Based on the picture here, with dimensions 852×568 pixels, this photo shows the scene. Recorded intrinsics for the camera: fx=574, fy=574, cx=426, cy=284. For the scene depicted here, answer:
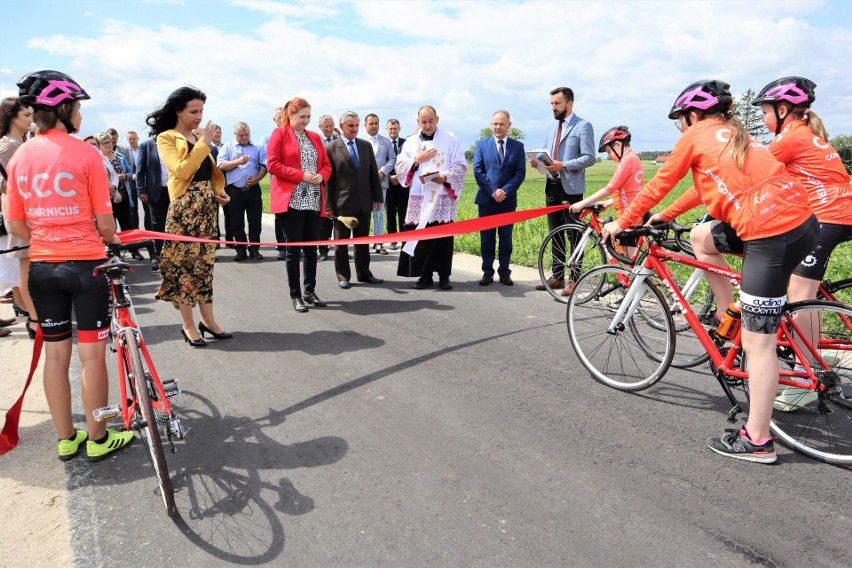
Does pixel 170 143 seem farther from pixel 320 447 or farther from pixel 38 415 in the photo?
pixel 320 447

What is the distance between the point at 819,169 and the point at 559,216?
14.3 feet

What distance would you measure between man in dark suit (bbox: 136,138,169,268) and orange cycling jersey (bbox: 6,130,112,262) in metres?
6.21

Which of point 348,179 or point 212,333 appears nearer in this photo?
point 212,333

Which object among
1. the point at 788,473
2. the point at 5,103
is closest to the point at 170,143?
the point at 5,103

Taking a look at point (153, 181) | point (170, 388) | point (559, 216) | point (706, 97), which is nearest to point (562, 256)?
point (559, 216)

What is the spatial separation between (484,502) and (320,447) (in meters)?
1.18

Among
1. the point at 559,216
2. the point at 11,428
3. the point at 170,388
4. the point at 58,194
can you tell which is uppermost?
the point at 58,194

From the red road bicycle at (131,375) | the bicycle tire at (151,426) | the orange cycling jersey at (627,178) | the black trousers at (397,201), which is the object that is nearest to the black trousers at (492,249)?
the orange cycling jersey at (627,178)

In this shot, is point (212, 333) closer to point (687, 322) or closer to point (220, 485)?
point (220, 485)

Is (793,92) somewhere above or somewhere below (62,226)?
above

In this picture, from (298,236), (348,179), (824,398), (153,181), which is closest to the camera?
(824,398)

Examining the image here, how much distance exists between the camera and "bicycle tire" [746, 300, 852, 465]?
11.2 ft

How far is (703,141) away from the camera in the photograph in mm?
3381

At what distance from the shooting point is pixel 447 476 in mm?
3305
